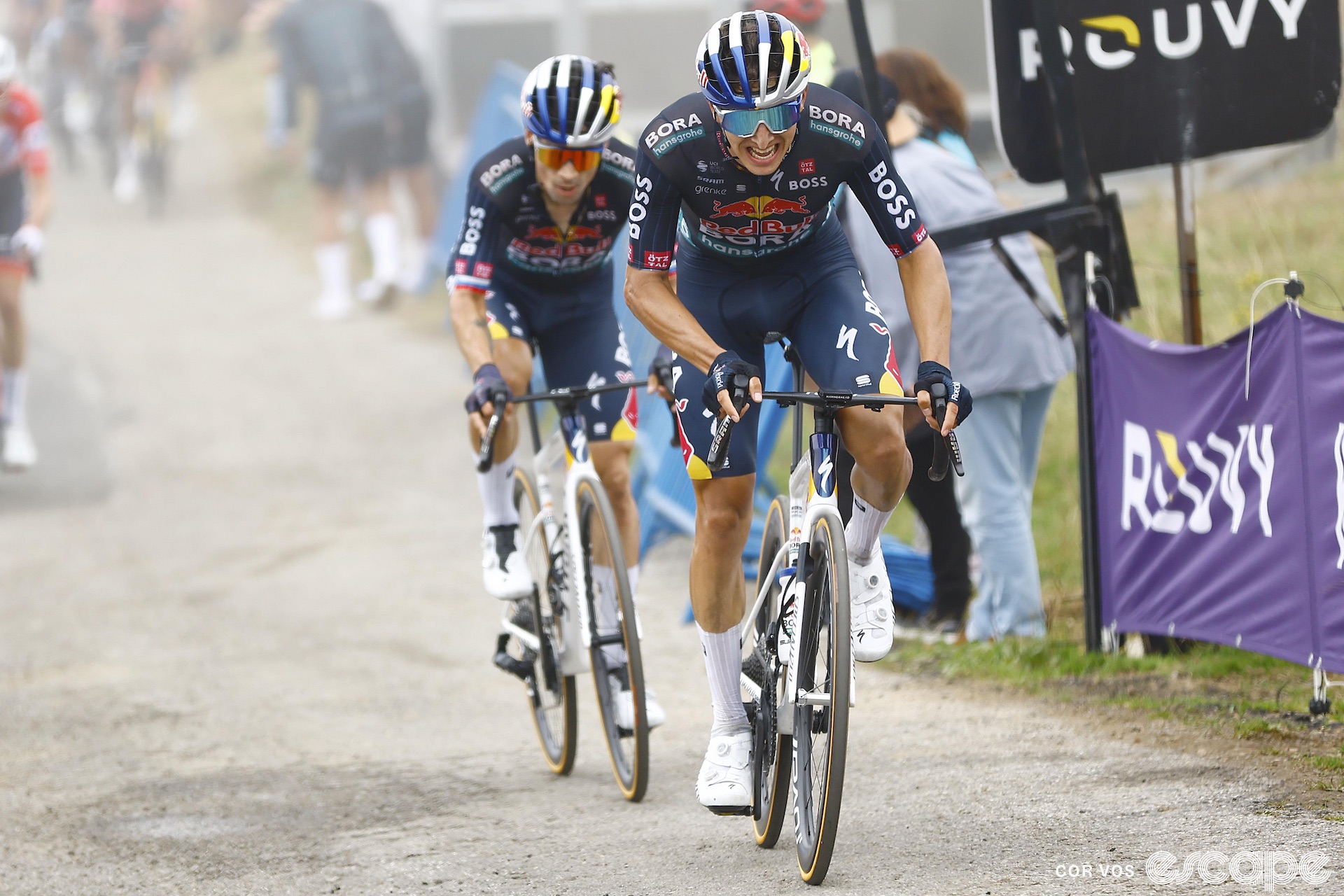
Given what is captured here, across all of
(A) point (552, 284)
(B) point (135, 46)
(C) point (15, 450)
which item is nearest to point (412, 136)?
(C) point (15, 450)

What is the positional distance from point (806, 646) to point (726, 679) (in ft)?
1.48

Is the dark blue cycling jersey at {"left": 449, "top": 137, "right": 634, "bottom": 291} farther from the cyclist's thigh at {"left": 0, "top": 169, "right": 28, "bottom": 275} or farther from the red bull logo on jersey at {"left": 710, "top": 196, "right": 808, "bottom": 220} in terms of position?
the cyclist's thigh at {"left": 0, "top": 169, "right": 28, "bottom": 275}

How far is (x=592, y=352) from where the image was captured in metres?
6.00

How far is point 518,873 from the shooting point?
15.2 feet

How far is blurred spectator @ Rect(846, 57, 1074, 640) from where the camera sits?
6645 millimetres

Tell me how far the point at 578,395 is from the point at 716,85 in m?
1.66

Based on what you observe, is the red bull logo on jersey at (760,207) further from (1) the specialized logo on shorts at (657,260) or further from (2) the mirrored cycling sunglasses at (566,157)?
(2) the mirrored cycling sunglasses at (566,157)

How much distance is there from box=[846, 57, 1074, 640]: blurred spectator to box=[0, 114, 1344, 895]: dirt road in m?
0.66

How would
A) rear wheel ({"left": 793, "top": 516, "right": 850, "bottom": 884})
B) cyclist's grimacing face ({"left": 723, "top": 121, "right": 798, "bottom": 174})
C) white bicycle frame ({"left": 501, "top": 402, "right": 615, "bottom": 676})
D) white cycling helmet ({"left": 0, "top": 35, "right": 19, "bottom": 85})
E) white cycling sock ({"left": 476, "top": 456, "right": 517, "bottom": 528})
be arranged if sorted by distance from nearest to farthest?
rear wheel ({"left": 793, "top": 516, "right": 850, "bottom": 884}), cyclist's grimacing face ({"left": 723, "top": 121, "right": 798, "bottom": 174}), white bicycle frame ({"left": 501, "top": 402, "right": 615, "bottom": 676}), white cycling sock ({"left": 476, "top": 456, "right": 517, "bottom": 528}), white cycling helmet ({"left": 0, "top": 35, "right": 19, "bottom": 85})

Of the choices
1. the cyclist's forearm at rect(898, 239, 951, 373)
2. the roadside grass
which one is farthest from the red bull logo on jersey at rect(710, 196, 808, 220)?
the roadside grass

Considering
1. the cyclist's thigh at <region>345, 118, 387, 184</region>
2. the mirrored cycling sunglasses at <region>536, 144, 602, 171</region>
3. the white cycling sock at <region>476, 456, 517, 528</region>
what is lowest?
the white cycling sock at <region>476, 456, 517, 528</region>

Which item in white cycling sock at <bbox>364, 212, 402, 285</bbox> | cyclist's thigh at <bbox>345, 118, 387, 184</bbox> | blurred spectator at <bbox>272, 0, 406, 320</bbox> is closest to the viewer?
blurred spectator at <bbox>272, 0, 406, 320</bbox>

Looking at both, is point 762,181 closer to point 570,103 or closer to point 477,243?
point 570,103

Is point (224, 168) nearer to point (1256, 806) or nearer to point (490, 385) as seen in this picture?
point (490, 385)
